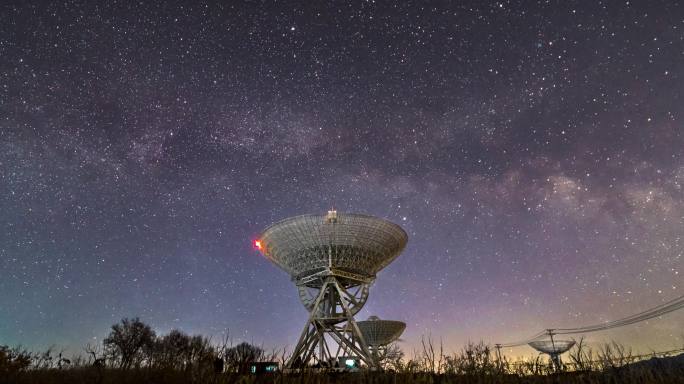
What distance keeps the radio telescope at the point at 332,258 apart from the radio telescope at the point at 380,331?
30.5 feet

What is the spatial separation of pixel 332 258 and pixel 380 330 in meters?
14.0

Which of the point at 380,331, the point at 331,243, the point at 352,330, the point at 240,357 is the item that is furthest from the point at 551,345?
the point at 240,357

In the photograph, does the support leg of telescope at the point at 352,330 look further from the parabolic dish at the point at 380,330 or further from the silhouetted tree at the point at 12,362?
the silhouetted tree at the point at 12,362

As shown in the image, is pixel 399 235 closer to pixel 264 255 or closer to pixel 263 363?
pixel 264 255

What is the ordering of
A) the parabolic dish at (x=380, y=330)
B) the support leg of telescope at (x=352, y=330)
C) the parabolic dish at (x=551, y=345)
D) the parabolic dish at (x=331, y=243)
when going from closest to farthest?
the support leg of telescope at (x=352, y=330) → the parabolic dish at (x=331, y=243) → the parabolic dish at (x=380, y=330) → the parabolic dish at (x=551, y=345)

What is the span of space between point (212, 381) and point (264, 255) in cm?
3290

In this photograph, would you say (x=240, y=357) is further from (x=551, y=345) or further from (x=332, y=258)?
(x=551, y=345)

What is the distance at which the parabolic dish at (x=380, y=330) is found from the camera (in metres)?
46.5

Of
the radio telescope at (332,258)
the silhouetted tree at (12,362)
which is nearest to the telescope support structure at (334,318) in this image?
the radio telescope at (332,258)

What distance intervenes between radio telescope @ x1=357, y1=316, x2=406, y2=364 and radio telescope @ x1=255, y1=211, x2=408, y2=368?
30.5ft

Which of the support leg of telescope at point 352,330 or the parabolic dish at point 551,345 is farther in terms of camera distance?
the parabolic dish at point 551,345

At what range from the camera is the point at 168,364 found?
7203 mm

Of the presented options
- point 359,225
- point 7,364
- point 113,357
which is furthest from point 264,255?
point 113,357

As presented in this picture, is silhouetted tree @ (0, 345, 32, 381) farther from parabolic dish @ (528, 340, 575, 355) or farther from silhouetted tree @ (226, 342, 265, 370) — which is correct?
parabolic dish @ (528, 340, 575, 355)
